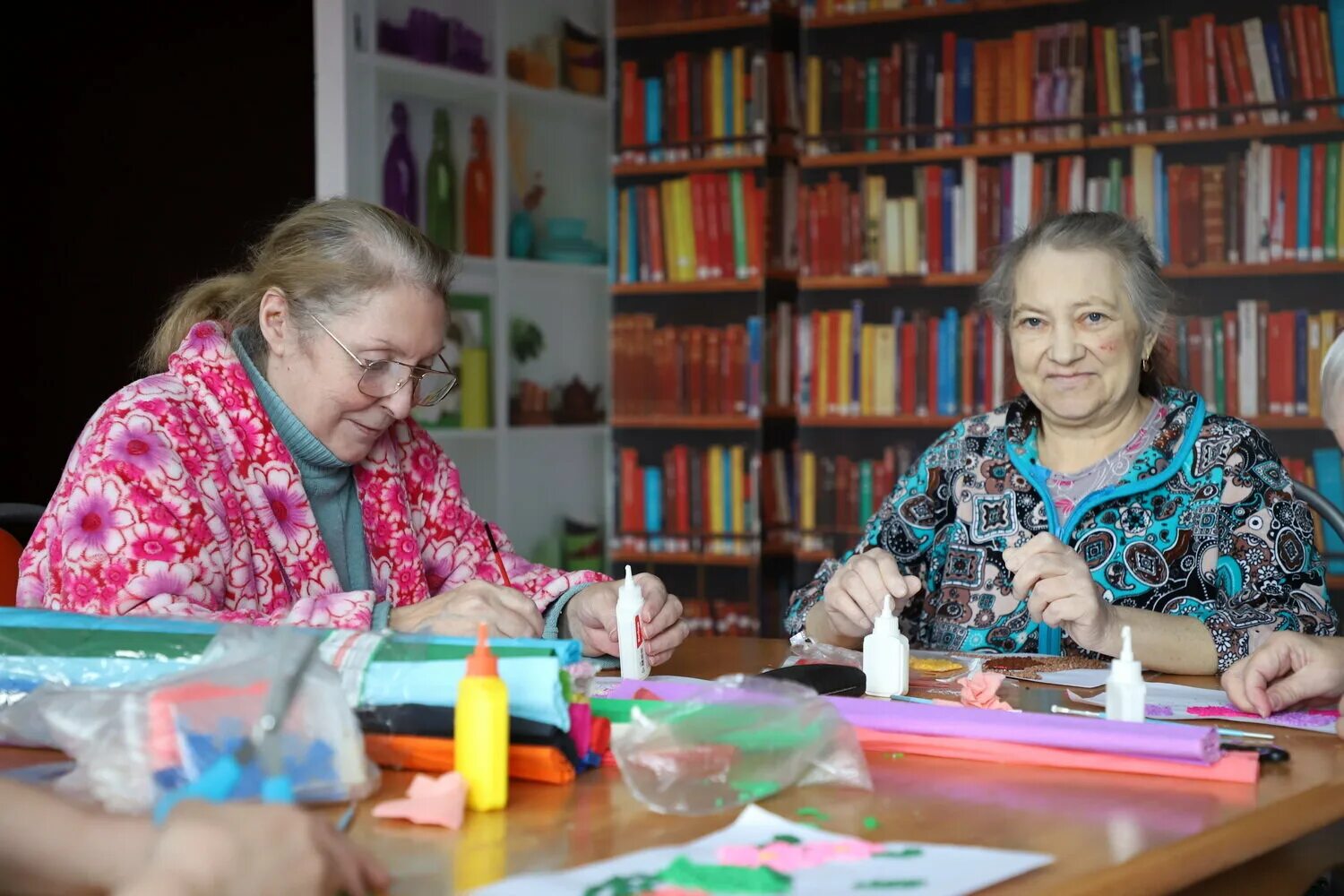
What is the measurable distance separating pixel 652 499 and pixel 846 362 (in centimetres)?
79

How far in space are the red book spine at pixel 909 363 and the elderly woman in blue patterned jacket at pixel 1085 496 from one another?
1.97 m

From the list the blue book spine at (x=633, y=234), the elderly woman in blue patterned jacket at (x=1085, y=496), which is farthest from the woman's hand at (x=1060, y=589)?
the blue book spine at (x=633, y=234)

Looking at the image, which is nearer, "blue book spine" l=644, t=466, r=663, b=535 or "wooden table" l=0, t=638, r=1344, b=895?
"wooden table" l=0, t=638, r=1344, b=895

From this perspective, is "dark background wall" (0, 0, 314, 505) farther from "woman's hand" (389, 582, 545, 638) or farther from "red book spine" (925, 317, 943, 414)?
"woman's hand" (389, 582, 545, 638)

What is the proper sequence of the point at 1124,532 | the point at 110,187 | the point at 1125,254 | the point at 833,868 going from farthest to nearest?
the point at 110,187
the point at 1125,254
the point at 1124,532
the point at 833,868

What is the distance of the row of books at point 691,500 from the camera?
15.9ft

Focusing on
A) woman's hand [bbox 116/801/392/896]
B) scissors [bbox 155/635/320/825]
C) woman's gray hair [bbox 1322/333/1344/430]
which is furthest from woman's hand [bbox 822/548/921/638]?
woman's hand [bbox 116/801/392/896]

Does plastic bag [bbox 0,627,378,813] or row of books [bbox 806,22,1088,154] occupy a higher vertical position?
row of books [bbox 806,22,1088,154]

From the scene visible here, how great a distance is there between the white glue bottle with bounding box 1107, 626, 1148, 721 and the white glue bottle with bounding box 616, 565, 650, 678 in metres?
0.56

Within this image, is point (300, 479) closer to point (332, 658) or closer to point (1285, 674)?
point (332, 658)

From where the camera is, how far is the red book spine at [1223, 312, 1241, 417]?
4.22 m

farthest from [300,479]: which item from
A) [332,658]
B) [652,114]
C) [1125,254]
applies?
[652,114]

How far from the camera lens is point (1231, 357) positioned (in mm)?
4227

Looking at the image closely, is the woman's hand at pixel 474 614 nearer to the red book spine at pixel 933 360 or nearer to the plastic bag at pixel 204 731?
the plastic bag at pixel 204 731
